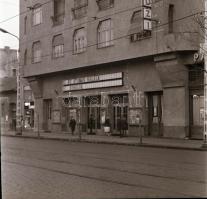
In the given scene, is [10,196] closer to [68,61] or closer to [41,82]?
[68,61]

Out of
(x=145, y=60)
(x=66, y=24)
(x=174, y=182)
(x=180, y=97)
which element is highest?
(x=66, y=24)

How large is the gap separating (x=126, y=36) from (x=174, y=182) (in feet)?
74.3

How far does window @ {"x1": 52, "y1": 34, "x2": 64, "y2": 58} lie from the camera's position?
1551 inches

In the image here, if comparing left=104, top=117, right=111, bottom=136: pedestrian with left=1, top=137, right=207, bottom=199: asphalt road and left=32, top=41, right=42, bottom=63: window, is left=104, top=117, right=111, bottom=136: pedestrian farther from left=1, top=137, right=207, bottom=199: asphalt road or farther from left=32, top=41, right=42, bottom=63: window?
left=1, top=137, right=207, bottom=199: asphalt road

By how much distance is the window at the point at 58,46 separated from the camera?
3941cm

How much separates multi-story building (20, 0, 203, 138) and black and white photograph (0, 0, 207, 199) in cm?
8

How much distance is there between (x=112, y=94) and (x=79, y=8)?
8.17 metres

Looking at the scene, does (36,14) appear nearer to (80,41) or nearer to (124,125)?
(80,41)

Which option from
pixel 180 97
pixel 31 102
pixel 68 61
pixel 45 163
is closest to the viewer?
pixel 45 163

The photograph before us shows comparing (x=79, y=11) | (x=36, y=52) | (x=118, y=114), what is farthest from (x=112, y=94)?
(x=36, y=52)

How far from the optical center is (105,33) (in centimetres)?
3438

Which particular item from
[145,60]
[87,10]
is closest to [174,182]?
[145,60]

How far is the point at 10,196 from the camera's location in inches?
319

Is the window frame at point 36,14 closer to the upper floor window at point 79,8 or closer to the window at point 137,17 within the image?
the upper floor window at point 79,8
